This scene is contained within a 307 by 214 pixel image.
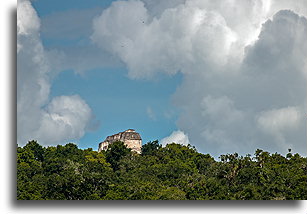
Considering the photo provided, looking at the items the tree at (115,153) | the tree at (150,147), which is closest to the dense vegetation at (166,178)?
the tree at (115,153)

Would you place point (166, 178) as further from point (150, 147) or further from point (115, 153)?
point (150, 147)

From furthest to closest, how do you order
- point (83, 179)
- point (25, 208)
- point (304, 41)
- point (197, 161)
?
point (197, 161) → point (83, 179) → point (304, 41) → point (25, 208)

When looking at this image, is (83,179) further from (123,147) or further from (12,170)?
(123,147)

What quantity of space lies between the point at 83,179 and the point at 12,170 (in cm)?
1125

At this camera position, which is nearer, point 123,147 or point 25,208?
point 25,208

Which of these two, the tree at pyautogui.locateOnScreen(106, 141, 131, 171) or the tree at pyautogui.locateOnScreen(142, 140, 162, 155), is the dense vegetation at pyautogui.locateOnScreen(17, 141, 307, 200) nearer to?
the tree at pyautogui.locateOnScreen(106, 141, 131, 171)

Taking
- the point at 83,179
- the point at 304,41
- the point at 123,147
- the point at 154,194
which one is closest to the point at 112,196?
the point at 154,194

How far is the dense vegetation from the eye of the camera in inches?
648

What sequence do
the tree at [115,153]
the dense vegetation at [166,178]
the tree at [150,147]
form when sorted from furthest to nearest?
the tree at [150,147], the tree at [115,153], the dense vegetation at [166,178]

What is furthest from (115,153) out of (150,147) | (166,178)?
(166,178)

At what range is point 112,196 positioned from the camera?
17422mm

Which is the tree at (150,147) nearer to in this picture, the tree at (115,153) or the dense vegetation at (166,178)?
the tree at (115,153)

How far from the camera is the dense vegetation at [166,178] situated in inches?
648
